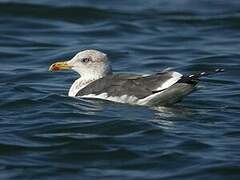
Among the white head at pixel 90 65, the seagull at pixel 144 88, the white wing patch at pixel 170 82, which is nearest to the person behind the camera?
the white wing patch at pixel 170 82

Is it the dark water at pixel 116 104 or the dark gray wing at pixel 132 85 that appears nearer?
the dark water at pixel 116 104

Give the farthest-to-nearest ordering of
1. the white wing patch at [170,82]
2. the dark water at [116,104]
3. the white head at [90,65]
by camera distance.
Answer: the white head at [90,65]
the white wing patch at [170,82]
the dark water at [116,104]

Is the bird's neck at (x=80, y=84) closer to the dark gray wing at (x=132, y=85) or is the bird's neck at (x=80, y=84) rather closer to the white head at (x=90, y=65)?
the white head at (x=90, y=65)

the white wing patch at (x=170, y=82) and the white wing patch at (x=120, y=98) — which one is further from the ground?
the white wing patch at (x=170, y=82)

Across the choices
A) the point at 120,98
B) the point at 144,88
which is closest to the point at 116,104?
the point at 120,98

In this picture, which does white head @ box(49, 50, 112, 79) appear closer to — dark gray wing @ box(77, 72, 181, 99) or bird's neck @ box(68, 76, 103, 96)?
bird's neck @ box(68, 76, 103, 96)

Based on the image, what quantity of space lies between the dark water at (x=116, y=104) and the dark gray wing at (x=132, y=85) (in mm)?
197

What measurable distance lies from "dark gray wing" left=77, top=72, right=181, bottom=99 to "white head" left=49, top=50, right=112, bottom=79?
0.75 metres

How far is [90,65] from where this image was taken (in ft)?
50.2

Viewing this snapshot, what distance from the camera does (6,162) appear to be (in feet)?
39.2

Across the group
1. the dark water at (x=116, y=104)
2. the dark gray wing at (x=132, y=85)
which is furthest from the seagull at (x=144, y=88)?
the dark water at (x=116, y=104)

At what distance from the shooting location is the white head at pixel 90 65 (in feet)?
50.2

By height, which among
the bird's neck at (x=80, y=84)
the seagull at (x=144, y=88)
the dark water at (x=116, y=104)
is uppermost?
the seagull at (x=144, y=88)

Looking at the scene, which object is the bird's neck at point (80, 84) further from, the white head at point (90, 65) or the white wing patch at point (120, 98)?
the white wing patch at point (120, 98)
